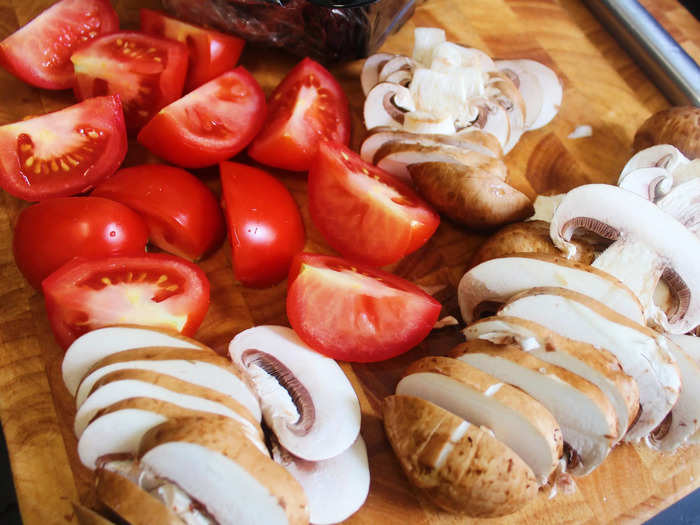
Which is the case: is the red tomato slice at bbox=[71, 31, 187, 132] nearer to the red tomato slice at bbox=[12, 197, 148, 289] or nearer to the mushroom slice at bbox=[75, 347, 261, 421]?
the red tomato slice at bbox=[12, 197, 148, 289]

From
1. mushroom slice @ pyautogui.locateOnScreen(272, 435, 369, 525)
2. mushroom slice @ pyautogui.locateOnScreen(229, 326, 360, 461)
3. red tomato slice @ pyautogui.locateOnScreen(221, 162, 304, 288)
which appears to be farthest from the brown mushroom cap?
mushroom slice @ pyautogui.locateOnScreen(272, 435, 369, 525)

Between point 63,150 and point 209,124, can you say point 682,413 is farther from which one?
point 63,150

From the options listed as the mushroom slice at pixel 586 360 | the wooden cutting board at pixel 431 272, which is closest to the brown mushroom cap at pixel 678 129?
the wooden cutting board at pixel 431 272

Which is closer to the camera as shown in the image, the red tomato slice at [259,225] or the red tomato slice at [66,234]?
the red tomato slice at [66,234]

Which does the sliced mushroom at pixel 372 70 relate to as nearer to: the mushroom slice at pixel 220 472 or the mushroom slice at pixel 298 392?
the mushroom slice at pixel 298 392

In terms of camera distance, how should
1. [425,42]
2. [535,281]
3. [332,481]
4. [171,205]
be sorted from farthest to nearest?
[425,42] → [171,205] → [535,281] → [332,481]

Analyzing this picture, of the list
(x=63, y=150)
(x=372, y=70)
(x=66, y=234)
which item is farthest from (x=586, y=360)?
(x=63, y=150)

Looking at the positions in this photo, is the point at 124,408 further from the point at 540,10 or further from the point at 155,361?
the point at 540,10
